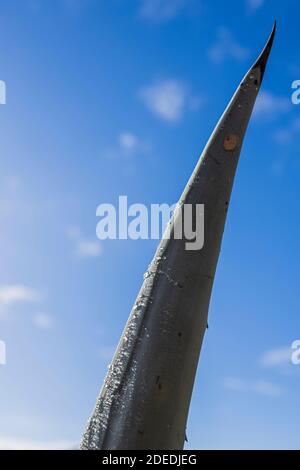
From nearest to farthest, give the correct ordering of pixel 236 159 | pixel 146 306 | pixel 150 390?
1. pixel 150 390
2. pixel 146 306
3. pixel 236 159

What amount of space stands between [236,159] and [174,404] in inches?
42.8

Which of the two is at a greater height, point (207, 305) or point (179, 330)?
point (207, 305)

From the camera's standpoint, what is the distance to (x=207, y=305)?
7.10 ft
